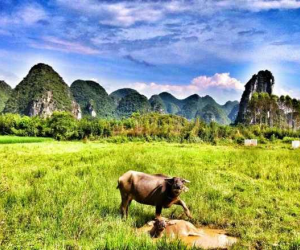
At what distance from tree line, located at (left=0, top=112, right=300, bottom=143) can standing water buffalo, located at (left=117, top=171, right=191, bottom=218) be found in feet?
→ 83.8

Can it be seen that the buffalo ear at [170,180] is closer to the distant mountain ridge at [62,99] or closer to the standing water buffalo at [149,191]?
the standing water buffalo at [149,191]

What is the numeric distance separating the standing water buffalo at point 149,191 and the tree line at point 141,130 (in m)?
25.5

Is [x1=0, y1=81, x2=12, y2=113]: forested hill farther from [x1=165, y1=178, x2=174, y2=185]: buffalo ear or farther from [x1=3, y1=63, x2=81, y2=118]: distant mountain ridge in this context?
[x1=165, y1=178, x2=174, y2=185]: buffalo ear

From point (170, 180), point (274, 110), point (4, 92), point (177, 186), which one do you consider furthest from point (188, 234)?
point (4, 92)

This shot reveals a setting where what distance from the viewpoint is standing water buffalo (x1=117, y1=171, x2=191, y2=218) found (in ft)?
16.7

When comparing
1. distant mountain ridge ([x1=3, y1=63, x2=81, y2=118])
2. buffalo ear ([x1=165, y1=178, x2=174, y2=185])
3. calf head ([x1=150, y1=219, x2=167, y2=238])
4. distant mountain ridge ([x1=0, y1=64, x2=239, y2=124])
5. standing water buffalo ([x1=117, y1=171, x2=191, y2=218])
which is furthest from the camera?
distant mountain ridge ([x1=0, y1=64, x2=239, y2=124])

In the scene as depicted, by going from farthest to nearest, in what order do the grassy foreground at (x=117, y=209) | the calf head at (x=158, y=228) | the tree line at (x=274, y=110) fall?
the tree line at (x=274, y=110)
the calf head at (x=158, y=228)
the grassy foreground at (x=117, y=209)

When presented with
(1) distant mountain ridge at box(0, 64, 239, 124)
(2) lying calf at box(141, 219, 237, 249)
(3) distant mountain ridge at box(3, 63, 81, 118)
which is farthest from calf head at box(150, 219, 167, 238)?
(3) distant mountain ridge at box(3, 63, 81, 118)

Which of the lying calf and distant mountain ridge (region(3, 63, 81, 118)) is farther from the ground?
distant mountain ridge (region(3, 63, 81, 118))

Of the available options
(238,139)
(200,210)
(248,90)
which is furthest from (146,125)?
(248,90)

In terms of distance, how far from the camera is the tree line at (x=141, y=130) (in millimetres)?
34125

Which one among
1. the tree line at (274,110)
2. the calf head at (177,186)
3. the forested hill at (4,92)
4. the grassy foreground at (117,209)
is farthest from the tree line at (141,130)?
the forested hill at (4,92)

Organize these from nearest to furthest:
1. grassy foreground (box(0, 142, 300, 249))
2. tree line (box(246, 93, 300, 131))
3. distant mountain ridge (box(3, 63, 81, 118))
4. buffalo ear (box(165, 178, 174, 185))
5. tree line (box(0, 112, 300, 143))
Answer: grassy foreground (box(0, 142, 300, 249))
buffalo ear (box(165, 178, 174, 185))
tree line (box(0, 112, 300, 143))
tree line (box(246, 93, 300, 131))
distant mountain ridge (box(3, 63, 81, 118))

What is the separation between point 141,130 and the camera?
3728cm
